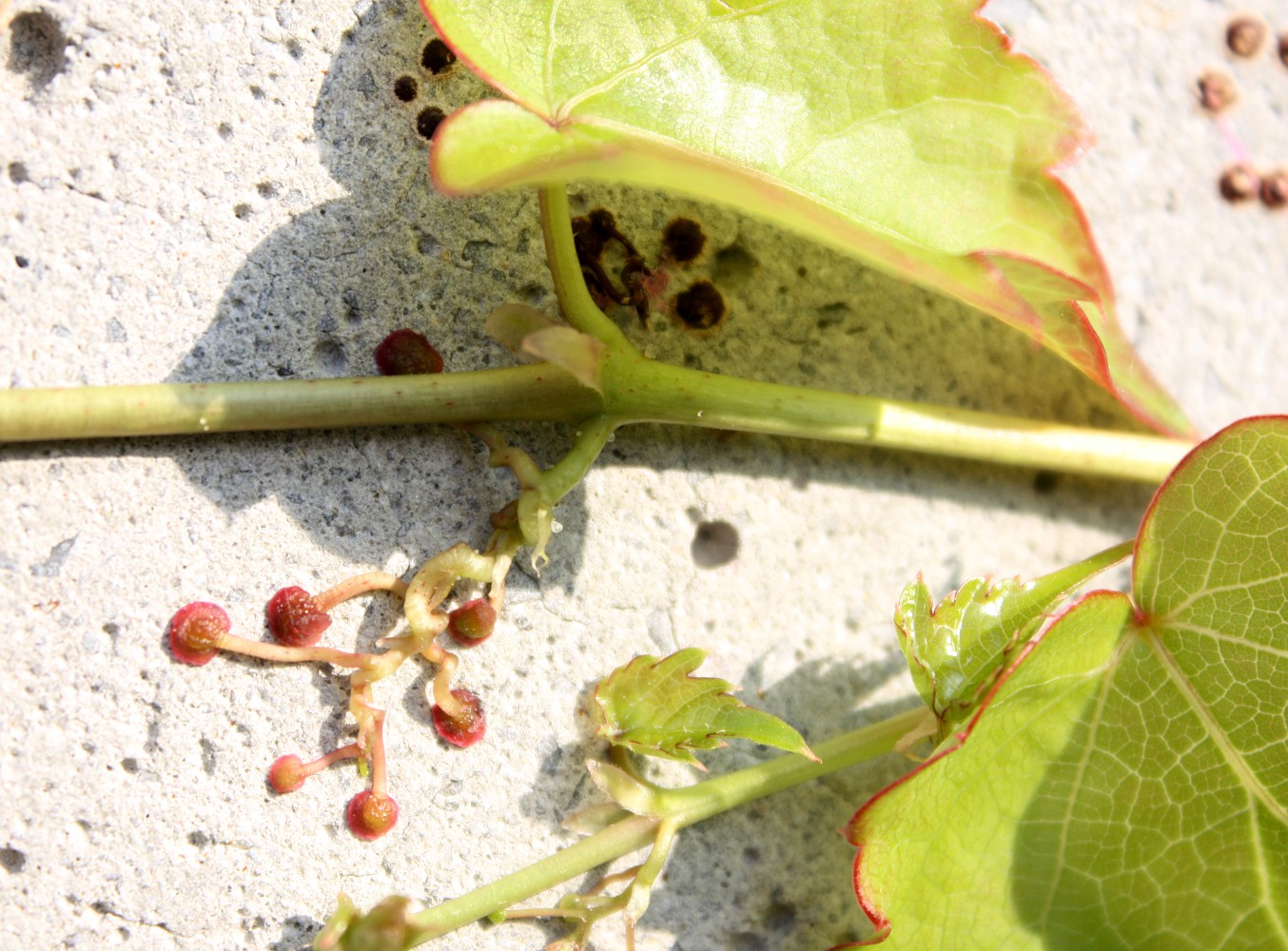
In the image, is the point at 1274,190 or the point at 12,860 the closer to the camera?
the point at 12,860

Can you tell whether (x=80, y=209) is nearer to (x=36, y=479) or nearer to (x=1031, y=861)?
(x=36, y=479)

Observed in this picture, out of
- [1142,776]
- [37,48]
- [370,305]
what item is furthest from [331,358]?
[1142,776]

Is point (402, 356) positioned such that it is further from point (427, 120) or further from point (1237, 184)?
point (1237, 184)

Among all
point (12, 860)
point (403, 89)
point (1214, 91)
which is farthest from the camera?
point (1214, 91)

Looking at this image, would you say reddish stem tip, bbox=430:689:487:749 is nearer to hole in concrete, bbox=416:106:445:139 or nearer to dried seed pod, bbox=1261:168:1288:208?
hole in concrete, bbox=416:106:445:139

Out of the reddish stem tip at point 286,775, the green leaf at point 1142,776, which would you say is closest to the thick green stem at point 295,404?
the reddish stem tip at point 286,775

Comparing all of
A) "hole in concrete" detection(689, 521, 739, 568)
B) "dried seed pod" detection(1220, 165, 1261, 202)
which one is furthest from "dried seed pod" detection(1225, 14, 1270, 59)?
"hole in concrete" detection(689, 521, 739, 568)
